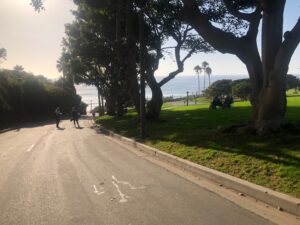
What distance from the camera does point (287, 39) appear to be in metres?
11.3

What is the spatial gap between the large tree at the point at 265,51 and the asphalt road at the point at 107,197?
142 inches

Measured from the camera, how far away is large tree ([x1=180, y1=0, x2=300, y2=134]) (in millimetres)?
11484

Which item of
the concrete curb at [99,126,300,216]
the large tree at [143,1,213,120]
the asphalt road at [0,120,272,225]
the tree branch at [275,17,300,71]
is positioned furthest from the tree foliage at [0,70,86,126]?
the tree branch at [275,17,300,71]

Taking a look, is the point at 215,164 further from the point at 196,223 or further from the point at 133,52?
the point at 133,52

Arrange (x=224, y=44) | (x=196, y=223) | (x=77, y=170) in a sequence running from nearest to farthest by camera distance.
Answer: (x=196, y=223)
(x=77, y=170)
(x=224, y=44)

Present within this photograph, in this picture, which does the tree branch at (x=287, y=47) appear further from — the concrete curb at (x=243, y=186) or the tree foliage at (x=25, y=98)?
the tree foliage at (x=25, y=98)

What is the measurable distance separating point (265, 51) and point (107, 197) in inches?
267

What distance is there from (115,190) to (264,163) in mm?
3221

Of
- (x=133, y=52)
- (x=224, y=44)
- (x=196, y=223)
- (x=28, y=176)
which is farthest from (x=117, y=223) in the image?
(x=133, y=52)

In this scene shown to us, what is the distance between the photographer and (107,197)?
775cm

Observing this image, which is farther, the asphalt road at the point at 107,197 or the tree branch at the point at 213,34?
the tree branch at the point at 213,34

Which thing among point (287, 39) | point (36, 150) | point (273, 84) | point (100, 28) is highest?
point (100, 28)

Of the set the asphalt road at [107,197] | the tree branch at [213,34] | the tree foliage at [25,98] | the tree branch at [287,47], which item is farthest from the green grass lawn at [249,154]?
the tree foliage at [25,98]

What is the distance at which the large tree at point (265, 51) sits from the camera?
11.5m
